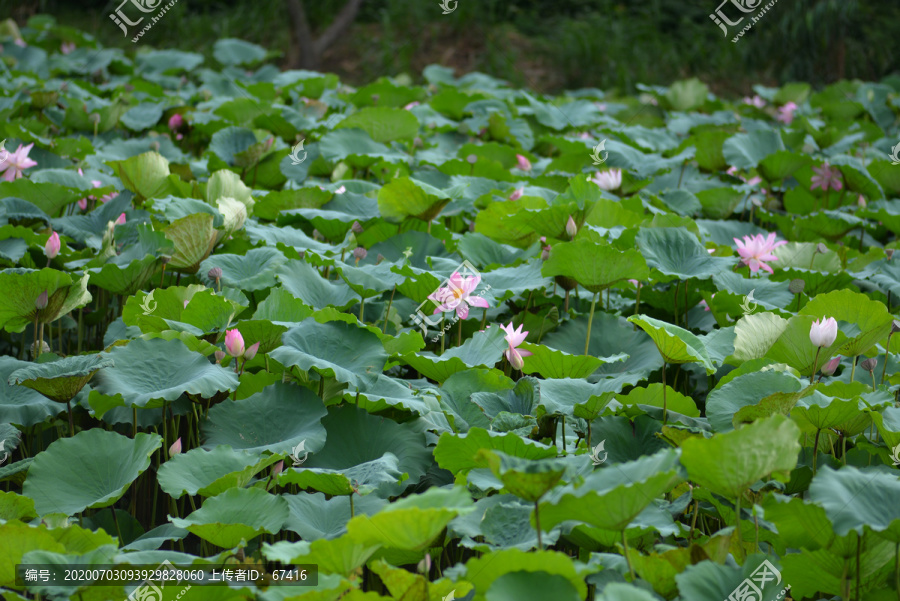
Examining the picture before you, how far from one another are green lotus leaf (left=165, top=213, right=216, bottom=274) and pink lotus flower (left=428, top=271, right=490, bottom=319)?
1.84 ft

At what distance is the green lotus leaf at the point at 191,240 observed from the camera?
173 cm

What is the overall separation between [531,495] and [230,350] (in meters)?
0.69

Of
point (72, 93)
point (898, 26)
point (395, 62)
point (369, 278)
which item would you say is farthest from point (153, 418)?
point (898, 26)

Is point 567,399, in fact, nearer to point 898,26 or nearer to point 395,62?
point 395,62

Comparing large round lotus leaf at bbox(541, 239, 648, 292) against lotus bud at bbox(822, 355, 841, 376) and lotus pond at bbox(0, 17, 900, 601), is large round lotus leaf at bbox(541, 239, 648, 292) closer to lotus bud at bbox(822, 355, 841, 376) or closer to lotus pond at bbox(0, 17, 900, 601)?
lotus pond at bbox(0, 17, 900, 601)

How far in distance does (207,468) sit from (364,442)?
0.27 metres

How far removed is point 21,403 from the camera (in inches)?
55.7

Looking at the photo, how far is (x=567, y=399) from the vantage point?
137cm

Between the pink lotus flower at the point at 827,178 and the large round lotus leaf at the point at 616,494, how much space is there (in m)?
2.34

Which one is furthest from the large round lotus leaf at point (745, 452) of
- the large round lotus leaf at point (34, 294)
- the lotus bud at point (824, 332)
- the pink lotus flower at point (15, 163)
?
the pink lotus flower at point (15, 163)

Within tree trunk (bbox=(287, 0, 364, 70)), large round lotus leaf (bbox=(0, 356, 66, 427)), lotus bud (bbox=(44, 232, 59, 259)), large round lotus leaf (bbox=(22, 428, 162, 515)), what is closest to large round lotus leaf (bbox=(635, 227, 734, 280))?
large round lotus leaf (bbox=(22, 428, 162, 515))

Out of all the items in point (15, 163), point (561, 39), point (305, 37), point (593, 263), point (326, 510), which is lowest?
point (326, 510)

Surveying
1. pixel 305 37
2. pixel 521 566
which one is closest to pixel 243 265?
pixel 521 566

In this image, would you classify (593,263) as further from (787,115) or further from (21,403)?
(787,115)
